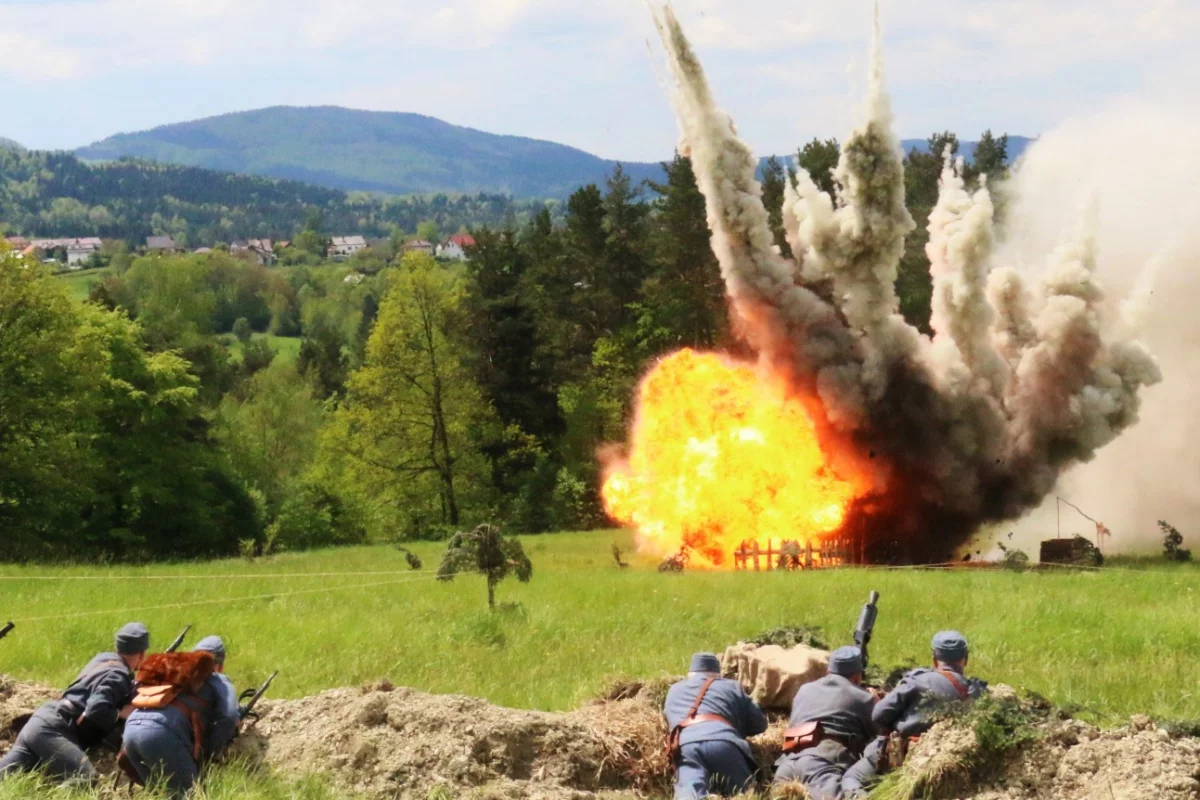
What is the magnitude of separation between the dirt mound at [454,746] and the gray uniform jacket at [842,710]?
174 cm

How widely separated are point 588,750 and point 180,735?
378 centimetres

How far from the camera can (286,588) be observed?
1110 inches

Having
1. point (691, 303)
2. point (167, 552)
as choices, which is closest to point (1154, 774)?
point (167, 552)

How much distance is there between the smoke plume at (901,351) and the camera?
112ft

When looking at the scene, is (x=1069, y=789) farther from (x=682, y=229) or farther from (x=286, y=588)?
(x=682, y=229)

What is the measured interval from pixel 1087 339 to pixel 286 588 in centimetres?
2180

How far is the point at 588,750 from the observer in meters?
12.7

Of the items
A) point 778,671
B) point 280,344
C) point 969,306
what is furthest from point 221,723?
point 280,344

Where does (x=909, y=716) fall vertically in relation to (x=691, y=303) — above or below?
below

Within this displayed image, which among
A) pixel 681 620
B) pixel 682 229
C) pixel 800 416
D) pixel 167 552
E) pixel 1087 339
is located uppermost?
pixel 682 229

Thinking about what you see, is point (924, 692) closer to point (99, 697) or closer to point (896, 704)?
point (896, 704)

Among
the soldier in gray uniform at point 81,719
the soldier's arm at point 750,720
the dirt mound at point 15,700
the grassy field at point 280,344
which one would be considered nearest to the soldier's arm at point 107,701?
the soldier in gray uniform at point 81,719

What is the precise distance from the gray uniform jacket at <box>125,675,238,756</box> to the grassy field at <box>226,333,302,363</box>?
113m

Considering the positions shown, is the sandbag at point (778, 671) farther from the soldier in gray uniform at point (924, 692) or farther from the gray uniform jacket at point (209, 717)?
the gray uniform jacket at point (209, 717)
